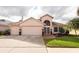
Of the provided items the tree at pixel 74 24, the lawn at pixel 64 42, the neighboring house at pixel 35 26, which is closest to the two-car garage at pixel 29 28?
the neighboring house at pixel 35 26

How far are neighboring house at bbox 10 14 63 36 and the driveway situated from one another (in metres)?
0.08

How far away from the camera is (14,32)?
386 cm

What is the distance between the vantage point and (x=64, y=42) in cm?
379

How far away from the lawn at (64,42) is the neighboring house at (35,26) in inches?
5.3

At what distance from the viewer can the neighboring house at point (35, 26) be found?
150 inches

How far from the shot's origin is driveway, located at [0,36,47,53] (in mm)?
3805

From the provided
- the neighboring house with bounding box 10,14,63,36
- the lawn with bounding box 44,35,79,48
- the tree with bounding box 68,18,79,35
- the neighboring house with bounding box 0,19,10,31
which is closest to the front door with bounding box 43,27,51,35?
the neighboring house with bounding box 10,14,63,36

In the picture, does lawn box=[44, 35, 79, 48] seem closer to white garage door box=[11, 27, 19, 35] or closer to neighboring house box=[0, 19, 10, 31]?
white garage door box=[11, 27, 19, 35]
